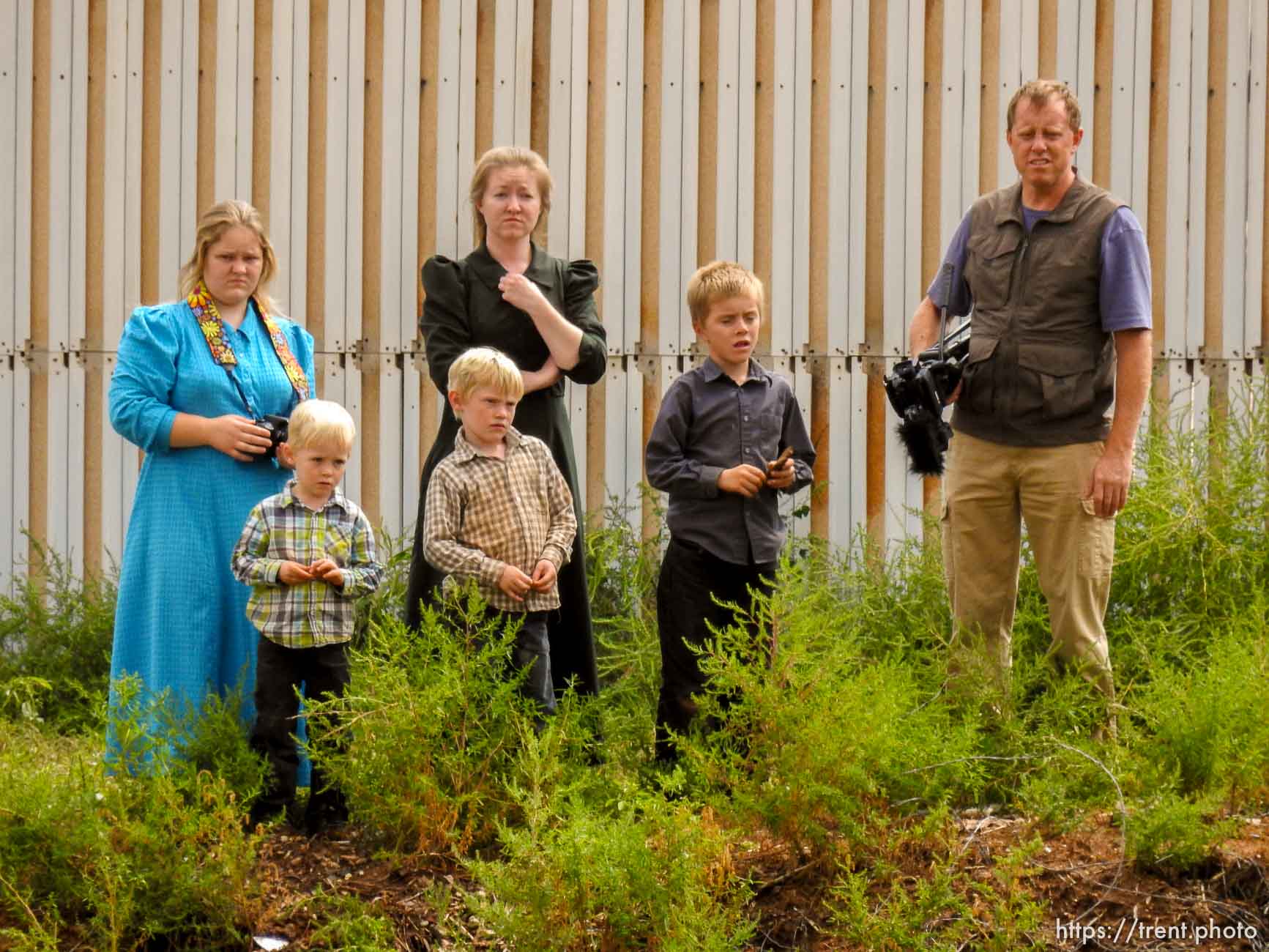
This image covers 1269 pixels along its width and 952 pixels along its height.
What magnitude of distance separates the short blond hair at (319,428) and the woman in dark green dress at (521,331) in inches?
22.0

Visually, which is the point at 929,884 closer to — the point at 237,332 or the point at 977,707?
the point at 977,707

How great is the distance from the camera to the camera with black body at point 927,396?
5.02 metres

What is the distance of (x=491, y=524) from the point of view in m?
4.61

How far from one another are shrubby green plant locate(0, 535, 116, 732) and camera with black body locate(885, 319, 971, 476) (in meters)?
3.48

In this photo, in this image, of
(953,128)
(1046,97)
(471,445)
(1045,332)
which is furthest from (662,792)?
(953,128)

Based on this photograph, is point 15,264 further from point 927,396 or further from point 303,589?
point 927,396

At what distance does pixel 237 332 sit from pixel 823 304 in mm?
3554

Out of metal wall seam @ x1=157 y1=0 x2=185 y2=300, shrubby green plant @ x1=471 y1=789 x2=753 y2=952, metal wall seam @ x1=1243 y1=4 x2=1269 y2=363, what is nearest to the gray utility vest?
shrubby green plant @ x1=471 y1=789 x2=753 y2=952

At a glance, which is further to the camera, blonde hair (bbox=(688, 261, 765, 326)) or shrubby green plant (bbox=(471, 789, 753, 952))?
blonde hair (bbox=(688, 261, 765, 326))

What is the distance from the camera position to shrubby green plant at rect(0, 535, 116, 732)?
6.62 metres

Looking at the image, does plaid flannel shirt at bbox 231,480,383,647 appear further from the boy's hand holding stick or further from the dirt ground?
the boy's hand holding stick

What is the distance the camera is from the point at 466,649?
4277 mm

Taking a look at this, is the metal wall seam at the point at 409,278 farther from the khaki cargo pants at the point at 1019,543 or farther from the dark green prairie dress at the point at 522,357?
the khaki cargo pants at the point at 1019,543

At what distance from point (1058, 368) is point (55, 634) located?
4.49m
